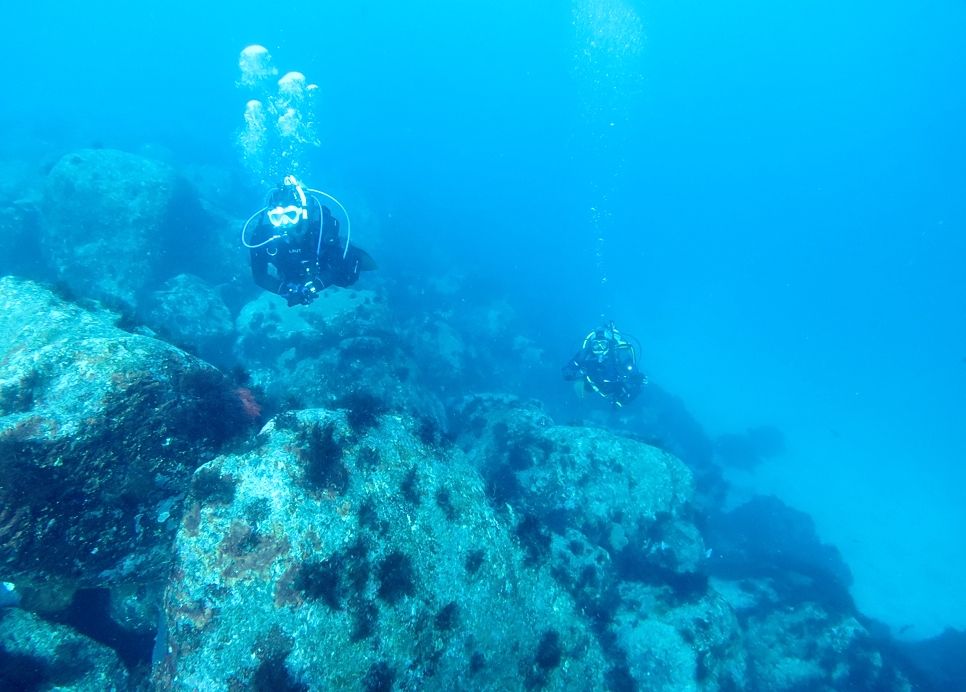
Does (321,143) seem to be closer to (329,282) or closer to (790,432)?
(329,282)

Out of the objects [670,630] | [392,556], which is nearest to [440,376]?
[670,630]

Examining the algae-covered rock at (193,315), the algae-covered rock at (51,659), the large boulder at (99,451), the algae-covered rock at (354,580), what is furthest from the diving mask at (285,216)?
the algae-covered rock at (193,315)

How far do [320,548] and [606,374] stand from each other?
11559 mm

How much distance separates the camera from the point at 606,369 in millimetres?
14398

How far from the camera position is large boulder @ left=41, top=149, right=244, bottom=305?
1628 centimetres

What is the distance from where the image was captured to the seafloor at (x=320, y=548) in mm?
4176

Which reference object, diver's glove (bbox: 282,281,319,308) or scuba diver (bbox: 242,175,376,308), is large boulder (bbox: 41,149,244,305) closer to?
scuba diver (bbox: 242,175,376,308)

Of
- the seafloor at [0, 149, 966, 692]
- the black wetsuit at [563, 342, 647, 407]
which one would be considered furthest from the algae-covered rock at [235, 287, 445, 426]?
the black wetsuit at [563, 342, 647, 407]

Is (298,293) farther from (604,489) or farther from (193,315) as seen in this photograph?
(193,315)

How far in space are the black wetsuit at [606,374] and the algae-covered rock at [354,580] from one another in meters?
8.74

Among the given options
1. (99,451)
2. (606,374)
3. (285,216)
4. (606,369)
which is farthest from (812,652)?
(285,216)

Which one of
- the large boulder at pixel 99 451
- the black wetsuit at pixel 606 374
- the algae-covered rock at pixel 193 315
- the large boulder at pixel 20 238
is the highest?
the black wetsuit at pixel 606 374

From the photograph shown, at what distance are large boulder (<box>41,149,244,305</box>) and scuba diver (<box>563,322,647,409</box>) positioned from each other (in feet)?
55.4

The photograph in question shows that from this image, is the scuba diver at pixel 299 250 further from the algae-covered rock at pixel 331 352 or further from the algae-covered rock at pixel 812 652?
the algae-covered rock at pixel 812 652
